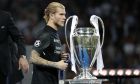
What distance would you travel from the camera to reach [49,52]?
4285 mm

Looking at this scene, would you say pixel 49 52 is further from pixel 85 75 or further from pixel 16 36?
pixel 16 36

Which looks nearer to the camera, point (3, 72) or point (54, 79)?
point (54, 79)

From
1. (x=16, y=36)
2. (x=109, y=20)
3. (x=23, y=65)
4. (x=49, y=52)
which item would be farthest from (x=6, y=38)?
(x=109, y=20)

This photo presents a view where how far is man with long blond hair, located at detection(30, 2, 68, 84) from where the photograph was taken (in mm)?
4203

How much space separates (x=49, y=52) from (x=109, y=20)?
485cm

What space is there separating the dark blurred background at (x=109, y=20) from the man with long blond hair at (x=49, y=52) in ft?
12.8

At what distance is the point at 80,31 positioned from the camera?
4.61 meters

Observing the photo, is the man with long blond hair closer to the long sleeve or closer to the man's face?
the man's face

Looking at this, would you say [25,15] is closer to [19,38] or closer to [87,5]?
[87,5]

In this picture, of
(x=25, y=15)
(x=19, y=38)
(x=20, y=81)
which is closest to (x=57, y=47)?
(x=19, y=38)

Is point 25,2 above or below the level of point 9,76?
above

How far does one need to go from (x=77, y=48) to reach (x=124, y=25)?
14.8 feet

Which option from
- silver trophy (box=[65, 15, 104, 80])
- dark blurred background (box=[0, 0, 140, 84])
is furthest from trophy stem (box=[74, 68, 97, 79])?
dark blurred background (box=[0, 0, 140, 84])

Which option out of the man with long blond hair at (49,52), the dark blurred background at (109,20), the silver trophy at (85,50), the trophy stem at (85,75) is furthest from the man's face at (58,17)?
the dark blurred background at (109,20)
